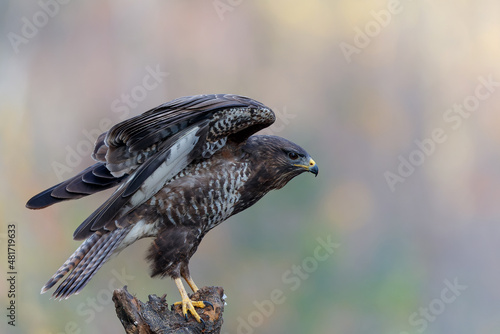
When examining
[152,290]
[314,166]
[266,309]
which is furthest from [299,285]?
[314,166]

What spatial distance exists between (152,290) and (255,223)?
1.31 m

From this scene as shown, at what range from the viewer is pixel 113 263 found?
6.64 m

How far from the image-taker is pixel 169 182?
13.2 feet

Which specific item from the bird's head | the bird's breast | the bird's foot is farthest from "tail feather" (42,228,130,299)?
the bird's head

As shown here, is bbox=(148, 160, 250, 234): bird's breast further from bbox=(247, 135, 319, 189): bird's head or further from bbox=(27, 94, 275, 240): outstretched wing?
bbox=(247, 135, 319, 189): bird's head

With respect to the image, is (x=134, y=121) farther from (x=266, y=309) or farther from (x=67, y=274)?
(x=266, y=309)

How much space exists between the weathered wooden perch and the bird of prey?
6 cm

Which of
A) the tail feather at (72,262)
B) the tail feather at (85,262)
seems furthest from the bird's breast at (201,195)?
the tail feather at (72,262)

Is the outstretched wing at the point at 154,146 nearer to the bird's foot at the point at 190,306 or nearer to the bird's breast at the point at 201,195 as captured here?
the bird's breast at the point at 201,195

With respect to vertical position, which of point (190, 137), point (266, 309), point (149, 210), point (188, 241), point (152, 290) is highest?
point (190, 137)

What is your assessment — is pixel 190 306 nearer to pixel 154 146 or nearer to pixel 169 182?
pixel 169 182

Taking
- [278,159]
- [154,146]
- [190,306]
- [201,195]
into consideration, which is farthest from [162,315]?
[278,159]

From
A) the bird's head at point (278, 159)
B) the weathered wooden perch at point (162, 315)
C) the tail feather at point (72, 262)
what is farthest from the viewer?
the bird's head at point (278, 159)

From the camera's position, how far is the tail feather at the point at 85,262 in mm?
3752
